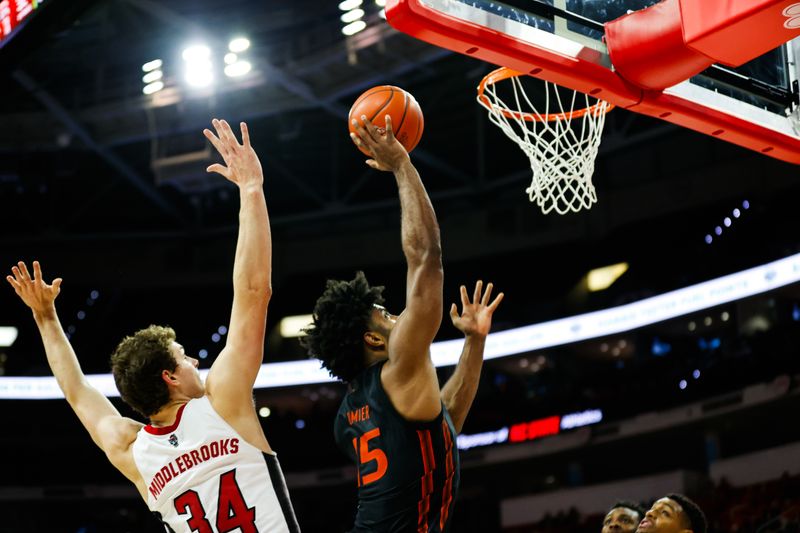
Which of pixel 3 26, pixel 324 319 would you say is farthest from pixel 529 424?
pixel 324 319

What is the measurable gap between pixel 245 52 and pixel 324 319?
1146 centimetres

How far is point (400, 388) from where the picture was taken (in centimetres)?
296

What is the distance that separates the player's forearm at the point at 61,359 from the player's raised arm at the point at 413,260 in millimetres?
1152

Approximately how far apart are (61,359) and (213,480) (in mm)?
868

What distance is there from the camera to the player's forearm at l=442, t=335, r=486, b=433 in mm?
3656

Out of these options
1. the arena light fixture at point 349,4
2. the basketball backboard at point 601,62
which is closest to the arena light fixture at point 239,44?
the arena light fixture at point 349,4

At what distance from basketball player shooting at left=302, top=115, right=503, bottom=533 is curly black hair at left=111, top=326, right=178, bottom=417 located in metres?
0.50

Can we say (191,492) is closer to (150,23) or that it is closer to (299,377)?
(150,23)

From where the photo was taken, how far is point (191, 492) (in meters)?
2.95

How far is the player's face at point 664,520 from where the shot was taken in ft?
15.2

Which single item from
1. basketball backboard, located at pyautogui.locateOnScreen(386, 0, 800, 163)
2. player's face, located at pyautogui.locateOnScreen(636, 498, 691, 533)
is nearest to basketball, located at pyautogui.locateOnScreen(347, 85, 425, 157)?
basketball backboard, located at pyautogui.locateOnScreen(386, 0, 800, 163)

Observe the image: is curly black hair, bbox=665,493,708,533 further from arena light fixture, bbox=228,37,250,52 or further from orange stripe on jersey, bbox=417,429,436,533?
arena light fixture, bbox=228,37,250,52

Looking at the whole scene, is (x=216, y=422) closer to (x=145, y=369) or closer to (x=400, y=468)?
(x=145, y=369)

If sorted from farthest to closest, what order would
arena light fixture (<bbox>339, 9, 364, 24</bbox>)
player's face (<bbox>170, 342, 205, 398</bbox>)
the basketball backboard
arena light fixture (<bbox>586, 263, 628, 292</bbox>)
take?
arena light fixture (<bbox>586, 263, 628, 292</bbox>) < arena light fixture (<bbox>339, 9, 364, 24</bbox>) < the basketball backboard < player's face (<bbox>170, 342, 205, 398</bbox>)
